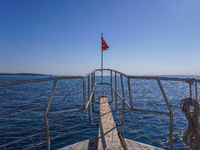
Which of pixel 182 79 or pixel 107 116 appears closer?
pixel 182 79

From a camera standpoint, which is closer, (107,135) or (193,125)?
(193,125)

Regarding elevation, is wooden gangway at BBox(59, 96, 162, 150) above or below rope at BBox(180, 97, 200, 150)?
below

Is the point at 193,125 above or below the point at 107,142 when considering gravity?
above

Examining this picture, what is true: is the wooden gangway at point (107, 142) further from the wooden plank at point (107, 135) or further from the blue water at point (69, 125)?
the blue water at point (69, 125)

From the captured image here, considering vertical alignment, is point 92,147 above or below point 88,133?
above

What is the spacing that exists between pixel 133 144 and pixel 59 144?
391 cm

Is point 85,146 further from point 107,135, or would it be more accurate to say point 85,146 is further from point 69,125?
point 69,125

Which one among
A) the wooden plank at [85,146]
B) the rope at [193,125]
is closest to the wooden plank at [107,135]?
the wooden plank at [85,146]

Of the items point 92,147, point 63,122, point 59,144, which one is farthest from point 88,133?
point 92,147

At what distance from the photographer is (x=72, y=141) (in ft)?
18.7

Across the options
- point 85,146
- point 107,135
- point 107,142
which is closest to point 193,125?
point 107,142

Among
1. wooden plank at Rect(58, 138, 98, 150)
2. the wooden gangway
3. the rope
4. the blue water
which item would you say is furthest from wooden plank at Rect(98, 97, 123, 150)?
the rope

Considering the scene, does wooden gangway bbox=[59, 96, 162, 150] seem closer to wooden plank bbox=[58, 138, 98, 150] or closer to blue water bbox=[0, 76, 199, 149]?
wooden plank bbox=[58, 138, 98, 150]

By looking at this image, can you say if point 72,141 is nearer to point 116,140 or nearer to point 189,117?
point 116,140
